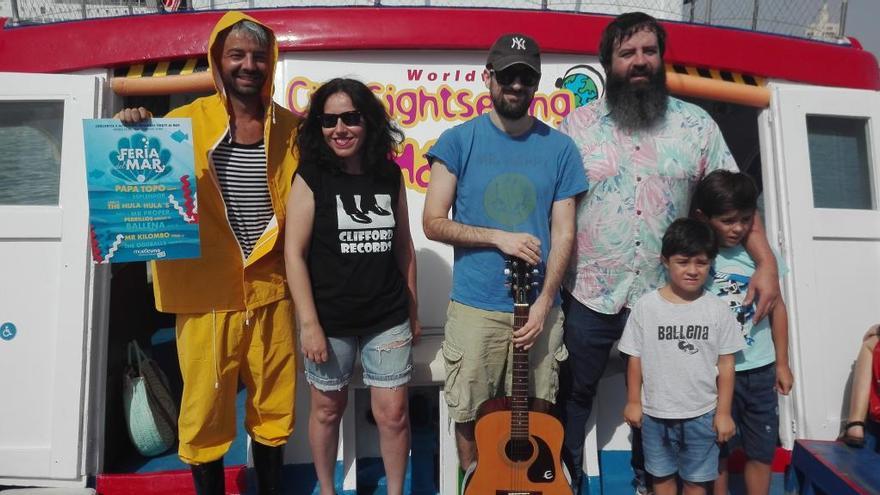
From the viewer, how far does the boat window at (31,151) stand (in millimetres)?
3260

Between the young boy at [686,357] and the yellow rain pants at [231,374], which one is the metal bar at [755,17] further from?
the yellow rain pants at [231,374]

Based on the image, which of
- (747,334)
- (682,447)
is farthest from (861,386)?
(682,447)

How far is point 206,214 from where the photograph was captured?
105 inches

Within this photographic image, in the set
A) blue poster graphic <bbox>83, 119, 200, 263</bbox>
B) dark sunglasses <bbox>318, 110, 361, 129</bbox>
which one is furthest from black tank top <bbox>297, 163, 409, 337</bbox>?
blue poster graphic <bbox>83, 119, 200, 263</bbox>

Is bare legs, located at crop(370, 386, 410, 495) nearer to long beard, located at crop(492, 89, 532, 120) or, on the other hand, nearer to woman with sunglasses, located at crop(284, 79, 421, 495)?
woman with sunglasses, located at crop(284, 79, 421, 495)

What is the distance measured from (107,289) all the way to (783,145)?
11.9 feet

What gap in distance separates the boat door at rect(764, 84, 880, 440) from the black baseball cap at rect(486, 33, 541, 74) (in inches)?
70.1

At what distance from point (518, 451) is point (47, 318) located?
235 centimetres

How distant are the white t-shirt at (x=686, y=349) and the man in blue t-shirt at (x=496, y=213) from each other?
42 centimetres

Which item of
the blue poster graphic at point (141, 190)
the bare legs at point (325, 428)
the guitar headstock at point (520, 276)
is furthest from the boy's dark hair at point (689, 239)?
the blue poster graphic at point (141, 190)

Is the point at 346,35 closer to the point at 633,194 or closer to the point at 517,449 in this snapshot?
the point at 633,194

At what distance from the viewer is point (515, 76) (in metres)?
2.50

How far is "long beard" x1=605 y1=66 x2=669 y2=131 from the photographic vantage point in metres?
2.71

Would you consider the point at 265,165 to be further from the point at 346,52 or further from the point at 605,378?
the point at 605,378
